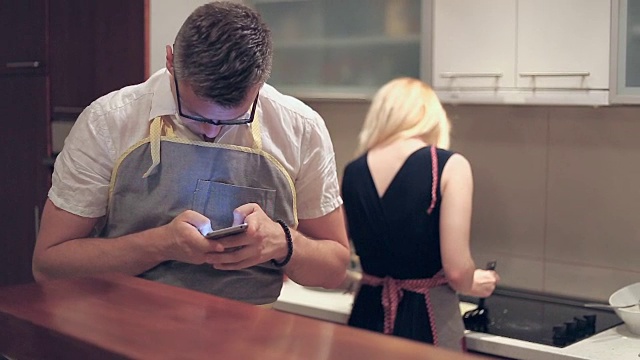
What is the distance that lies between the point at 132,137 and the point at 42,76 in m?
1.45

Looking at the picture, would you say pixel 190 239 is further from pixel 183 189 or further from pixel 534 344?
pixel 534 344

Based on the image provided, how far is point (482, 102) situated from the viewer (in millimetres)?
2658

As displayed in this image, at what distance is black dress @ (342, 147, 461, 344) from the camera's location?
2.44 meters

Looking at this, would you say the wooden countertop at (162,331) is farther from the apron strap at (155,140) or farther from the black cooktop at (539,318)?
the black cooktop at (539,318)

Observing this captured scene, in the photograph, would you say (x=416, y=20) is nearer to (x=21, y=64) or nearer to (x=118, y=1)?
(x=118, y=1)

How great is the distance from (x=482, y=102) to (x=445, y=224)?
1.47 feet

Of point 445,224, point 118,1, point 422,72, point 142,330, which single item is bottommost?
point 445,224

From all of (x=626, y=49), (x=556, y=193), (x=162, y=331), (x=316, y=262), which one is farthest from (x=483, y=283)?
(x=162, y=331)

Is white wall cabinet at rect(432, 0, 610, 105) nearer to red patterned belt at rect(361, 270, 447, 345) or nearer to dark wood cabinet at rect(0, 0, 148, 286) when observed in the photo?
red patterned belt at rect(361, 270, 447, 345)

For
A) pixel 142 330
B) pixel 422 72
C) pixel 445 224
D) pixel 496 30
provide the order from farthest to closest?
pixel 422 72 → pixel 496 30 → pixel 445 224 → pixel 142 330

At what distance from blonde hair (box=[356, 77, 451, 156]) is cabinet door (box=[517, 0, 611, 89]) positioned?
26 centimetres

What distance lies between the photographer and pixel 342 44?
301cm

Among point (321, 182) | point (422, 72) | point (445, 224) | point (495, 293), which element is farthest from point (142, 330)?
point (495, 293)

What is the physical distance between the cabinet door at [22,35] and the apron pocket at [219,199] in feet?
4.94
